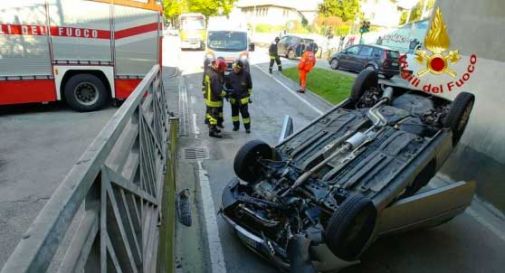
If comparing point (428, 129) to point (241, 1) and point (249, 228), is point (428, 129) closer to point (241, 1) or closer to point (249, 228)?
point (249, 228)

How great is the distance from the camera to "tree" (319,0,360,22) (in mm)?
41344

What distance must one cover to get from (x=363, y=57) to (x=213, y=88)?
14009 millimetres

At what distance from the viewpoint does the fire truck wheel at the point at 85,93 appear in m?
9.12

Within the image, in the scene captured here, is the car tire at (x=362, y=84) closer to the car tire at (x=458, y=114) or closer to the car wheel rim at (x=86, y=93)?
the car tire at (x=458, y=114)

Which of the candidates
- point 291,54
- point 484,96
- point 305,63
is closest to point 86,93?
point 305,63

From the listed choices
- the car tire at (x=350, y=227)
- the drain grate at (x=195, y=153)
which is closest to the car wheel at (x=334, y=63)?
the drain grate at (x=195, y=153)

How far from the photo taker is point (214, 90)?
7500 mm

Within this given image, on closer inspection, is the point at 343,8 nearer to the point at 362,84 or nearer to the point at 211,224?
the point at 362,84

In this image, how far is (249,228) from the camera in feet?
12.5

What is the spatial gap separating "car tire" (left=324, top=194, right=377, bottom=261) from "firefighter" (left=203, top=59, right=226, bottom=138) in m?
4.77

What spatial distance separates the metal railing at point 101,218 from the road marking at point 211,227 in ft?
2.87

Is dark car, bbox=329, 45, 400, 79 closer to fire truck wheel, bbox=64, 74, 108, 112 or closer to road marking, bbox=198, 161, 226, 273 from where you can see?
fire truck wheel, bbox=64, 74, 108, 112

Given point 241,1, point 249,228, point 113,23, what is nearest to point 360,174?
point 249,228

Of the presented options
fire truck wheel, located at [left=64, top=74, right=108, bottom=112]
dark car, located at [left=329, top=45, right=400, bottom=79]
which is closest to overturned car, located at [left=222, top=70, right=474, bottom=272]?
fire truck wheel, located at [left=64, top=74, right=108, bottom=112]
